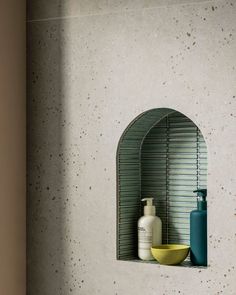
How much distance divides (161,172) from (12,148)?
431 mm

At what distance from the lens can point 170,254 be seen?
207cm

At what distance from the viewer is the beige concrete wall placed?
7.31ft

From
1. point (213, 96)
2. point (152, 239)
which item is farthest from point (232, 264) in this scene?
point (213, 96)

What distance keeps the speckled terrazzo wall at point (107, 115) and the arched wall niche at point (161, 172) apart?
5cm

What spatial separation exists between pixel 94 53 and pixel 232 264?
27.0 inches

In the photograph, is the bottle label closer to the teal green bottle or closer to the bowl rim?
the bowl rim

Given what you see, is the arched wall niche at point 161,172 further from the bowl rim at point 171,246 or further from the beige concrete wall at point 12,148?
the beige concrete wall at point 12,148

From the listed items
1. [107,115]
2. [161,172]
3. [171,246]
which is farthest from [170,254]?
[107,115]

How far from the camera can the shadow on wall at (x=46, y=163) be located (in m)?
2.26

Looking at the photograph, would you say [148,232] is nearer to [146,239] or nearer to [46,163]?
[146,239]

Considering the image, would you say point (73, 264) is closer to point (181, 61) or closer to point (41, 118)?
point (41, 118)

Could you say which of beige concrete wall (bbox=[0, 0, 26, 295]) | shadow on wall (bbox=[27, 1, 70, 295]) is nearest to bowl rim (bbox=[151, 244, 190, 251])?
shadow on wall (bbox=[27, 1, 70, 295])

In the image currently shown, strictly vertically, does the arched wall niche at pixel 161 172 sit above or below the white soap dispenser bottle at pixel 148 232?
above

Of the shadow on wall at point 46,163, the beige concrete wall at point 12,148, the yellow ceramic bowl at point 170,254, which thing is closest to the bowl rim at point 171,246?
the yellow ceramic bowl at point 170,254
